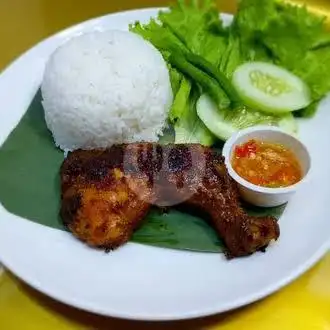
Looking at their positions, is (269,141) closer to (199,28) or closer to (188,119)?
(188,119)

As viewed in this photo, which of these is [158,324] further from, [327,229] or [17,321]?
[327,229]

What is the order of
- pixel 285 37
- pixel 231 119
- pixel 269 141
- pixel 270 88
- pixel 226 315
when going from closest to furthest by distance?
pixel 226 315 → pixel 269 141 → pixel 231 119 → pixel 270 88 → pixel 285 37

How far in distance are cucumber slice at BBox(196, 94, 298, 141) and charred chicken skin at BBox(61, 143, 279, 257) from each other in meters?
0.34

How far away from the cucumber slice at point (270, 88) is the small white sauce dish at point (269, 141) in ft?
1.00

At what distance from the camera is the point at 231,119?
3027 mm

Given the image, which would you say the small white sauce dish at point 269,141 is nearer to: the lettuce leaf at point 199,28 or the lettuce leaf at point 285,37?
the lettuce leaf at point 285,37

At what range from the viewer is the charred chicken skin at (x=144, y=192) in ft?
7.82

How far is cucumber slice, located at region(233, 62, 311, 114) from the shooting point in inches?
120

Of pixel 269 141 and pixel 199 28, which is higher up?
pixel 199 28

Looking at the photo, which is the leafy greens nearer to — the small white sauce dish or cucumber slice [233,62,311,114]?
cucumber slice [233,62,311,114]

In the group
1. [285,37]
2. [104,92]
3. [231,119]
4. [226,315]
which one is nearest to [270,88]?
[231,119]

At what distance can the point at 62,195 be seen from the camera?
2.56 metres

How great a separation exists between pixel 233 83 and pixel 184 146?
651 mm

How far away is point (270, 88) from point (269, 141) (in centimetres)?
46
